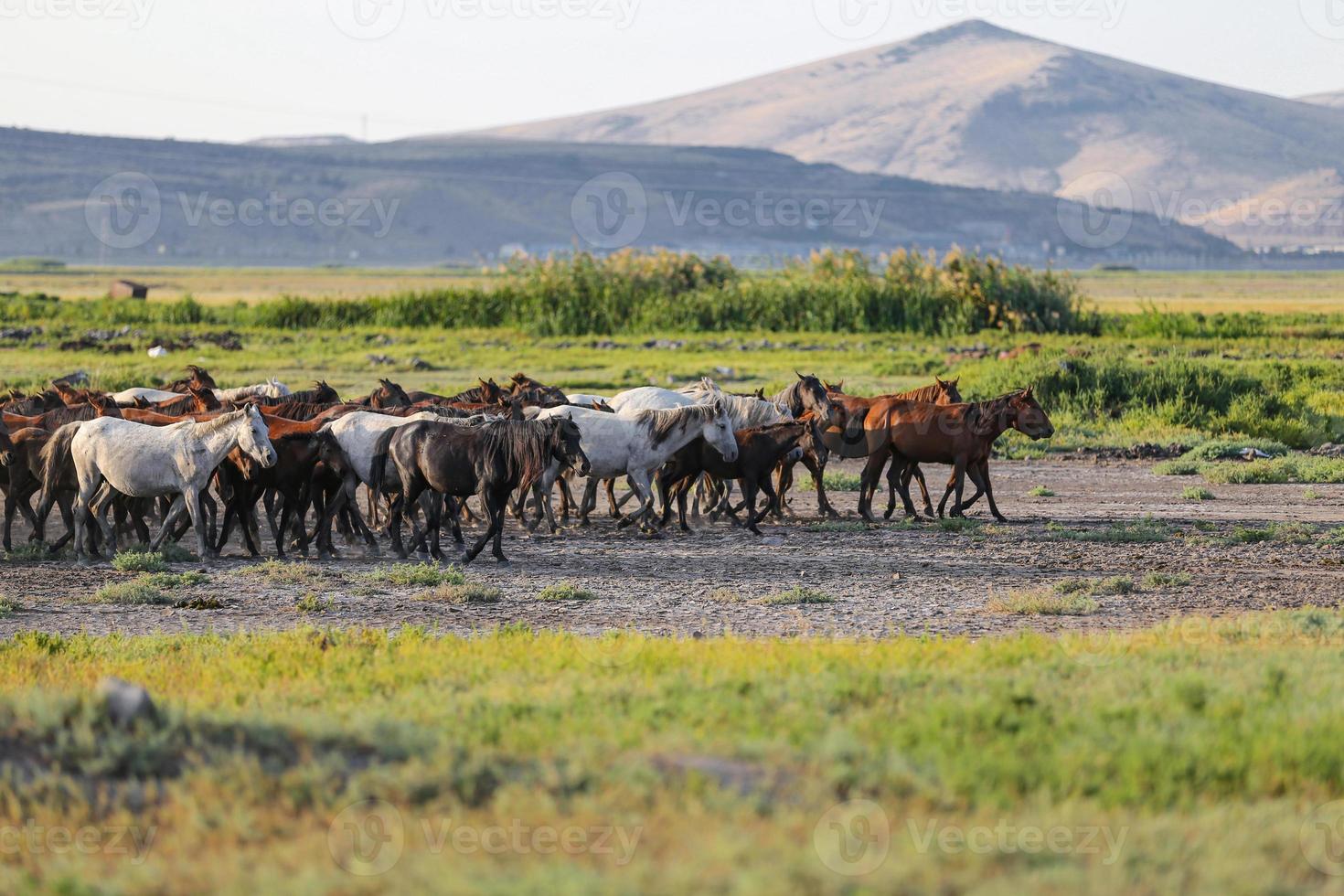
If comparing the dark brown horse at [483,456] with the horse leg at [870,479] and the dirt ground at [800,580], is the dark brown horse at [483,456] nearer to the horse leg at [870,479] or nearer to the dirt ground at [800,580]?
the dirt ground at [800,580]

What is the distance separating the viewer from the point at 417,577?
41.7 feet

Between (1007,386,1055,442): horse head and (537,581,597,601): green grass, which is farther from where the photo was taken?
(1007,386,1055,442): horse head

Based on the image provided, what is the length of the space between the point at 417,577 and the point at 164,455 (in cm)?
277

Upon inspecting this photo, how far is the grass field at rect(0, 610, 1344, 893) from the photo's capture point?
5352mm

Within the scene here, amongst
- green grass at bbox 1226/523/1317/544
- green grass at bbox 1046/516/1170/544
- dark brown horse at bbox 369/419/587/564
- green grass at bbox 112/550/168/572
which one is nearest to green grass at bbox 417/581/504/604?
dark brown horse at bbox 369/419/587/564

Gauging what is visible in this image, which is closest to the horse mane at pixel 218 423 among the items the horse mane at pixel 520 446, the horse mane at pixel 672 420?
the horse mane at pixel 520 446

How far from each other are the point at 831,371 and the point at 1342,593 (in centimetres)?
2206

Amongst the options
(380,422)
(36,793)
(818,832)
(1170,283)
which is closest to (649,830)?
(818,832)

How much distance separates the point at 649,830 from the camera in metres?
5.61

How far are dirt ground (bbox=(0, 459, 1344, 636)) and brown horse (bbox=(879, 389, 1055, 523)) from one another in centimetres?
52

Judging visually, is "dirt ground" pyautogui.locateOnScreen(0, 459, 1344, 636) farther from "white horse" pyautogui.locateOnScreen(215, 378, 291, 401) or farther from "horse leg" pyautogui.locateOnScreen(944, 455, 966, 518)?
"white horse" pyautogui.locateOnScreen(215, 378, 291, 401)

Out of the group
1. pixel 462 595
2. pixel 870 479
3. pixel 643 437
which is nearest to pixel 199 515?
pixel 462 595

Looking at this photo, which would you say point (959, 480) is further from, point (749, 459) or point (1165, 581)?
point (1165, 581)

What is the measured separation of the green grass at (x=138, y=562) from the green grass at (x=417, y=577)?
1892 millimetres
